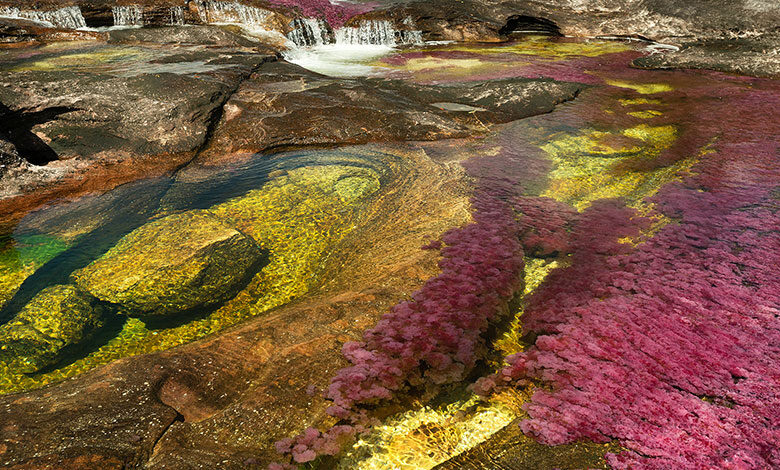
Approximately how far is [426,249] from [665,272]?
3204 mm

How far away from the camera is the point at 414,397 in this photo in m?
4.34

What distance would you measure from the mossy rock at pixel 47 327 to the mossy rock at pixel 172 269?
25 cm

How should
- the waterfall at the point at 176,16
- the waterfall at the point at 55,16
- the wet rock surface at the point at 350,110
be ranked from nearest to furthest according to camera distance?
1. the wet rock surface at the point at 350,110
2. the waterfall at the point at 55,16
3. the waterfall at the point at 176,16

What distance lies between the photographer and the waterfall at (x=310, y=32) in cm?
2234

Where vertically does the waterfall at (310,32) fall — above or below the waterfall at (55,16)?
below

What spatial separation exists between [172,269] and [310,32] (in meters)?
19.5

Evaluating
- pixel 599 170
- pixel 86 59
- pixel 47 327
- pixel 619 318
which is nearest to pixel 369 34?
pixel 86 59

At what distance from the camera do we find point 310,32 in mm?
22844

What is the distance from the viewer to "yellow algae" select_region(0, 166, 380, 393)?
5746mm

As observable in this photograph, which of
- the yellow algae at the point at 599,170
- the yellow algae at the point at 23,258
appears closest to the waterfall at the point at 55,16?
the yellow algae at the point at 23,258

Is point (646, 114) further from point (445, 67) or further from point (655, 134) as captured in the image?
point (445, 67)

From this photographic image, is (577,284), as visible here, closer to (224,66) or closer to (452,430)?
(452,430)

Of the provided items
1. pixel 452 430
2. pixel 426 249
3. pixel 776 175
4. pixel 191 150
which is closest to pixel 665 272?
pixel 426 249

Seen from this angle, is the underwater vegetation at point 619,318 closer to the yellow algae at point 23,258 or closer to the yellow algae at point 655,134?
the yellow algae at point 655,134
